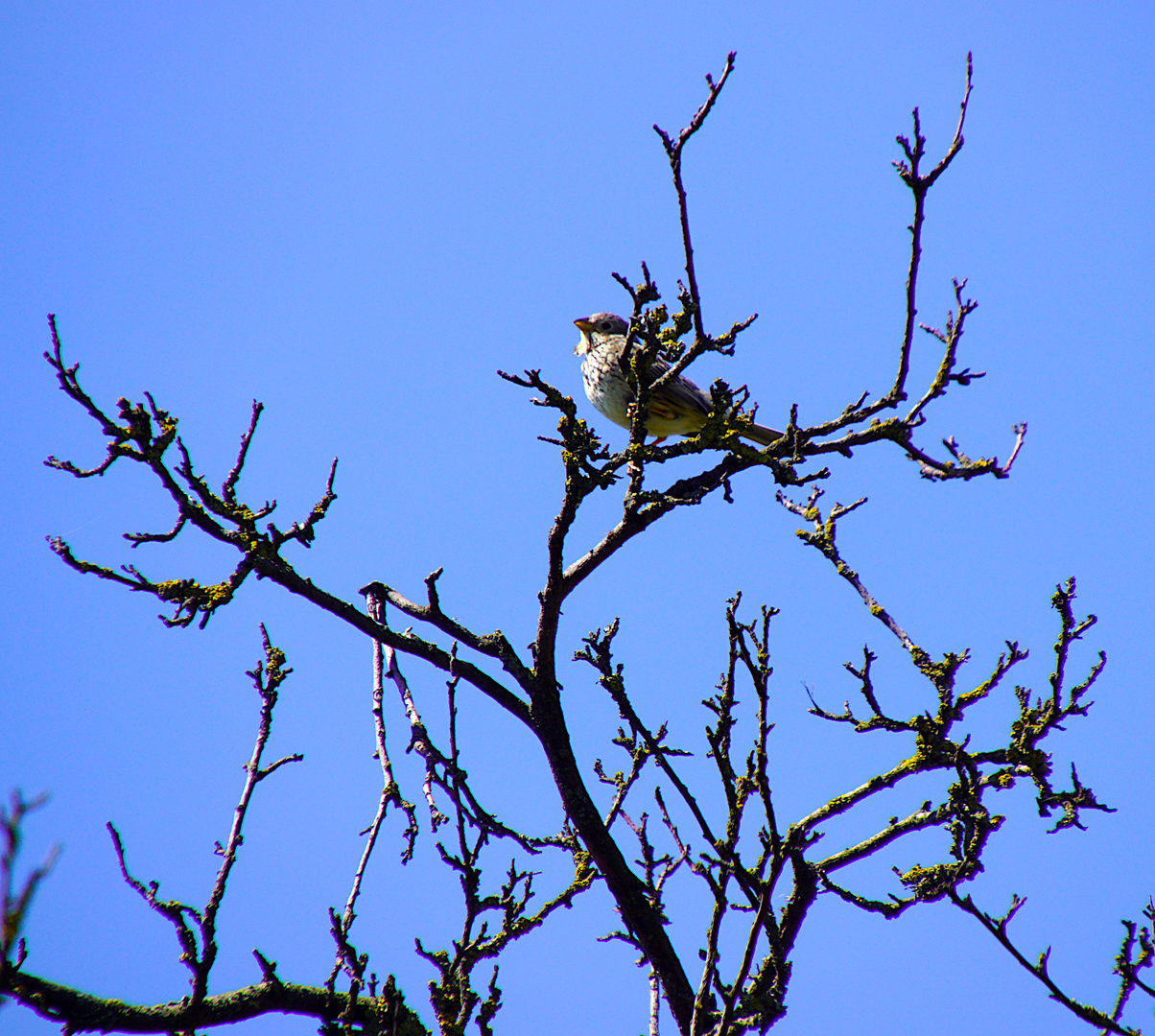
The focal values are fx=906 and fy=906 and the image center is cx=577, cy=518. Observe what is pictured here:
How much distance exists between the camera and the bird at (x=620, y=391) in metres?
A: 6.04

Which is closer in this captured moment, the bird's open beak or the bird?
the bird

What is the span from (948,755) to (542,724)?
5.74ft

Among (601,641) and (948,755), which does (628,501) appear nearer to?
(601,641)

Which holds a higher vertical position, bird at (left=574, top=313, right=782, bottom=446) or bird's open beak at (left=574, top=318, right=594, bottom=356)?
bird's open beak at (left=574, top=318, right=594, bottom=356)

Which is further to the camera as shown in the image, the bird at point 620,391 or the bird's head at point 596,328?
the bird's head at point 596,328

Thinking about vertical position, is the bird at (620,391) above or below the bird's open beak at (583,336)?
below

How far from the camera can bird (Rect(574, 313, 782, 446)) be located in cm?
604

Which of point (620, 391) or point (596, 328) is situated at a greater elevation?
point (596, 328)

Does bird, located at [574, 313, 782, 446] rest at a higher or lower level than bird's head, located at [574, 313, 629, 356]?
lower

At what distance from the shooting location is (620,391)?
6309 mm

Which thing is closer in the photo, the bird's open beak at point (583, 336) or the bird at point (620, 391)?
the bird at point (620, 391)

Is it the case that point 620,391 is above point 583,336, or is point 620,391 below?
below

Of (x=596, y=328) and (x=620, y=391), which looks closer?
(x=620, y=391)

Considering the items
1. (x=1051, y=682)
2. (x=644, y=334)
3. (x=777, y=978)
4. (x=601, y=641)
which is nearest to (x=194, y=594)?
(x=601, y=641)
